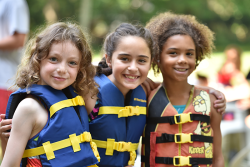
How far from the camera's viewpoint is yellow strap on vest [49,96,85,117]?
2.14 meters

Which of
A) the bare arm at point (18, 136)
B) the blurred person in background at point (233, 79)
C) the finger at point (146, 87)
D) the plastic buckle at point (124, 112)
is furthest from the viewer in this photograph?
the blurred person in background at point (233, 79)

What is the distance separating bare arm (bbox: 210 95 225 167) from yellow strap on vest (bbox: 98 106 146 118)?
0.73 m

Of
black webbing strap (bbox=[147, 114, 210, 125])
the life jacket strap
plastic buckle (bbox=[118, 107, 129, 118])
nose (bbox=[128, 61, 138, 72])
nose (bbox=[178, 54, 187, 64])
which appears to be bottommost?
the life jacket strap

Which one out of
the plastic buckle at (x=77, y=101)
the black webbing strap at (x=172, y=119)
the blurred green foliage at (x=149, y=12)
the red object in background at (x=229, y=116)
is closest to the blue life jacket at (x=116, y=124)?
the black webbing strap at (x=172, y=119)

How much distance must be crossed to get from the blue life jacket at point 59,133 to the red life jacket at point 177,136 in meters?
0.69

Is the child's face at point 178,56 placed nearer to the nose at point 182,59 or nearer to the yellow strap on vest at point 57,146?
the nose at point 182,59

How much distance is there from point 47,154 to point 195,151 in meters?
1.37

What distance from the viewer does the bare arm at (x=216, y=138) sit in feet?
9.29

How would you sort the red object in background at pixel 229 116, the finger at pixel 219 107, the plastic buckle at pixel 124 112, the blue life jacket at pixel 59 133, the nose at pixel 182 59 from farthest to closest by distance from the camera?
the red object in background at pixel 229 116
the finger at pixel 219 107
the nose at pixel 182 59
the plastic buckle at pixel 124 112
the blue life jacket at pixel 59 133

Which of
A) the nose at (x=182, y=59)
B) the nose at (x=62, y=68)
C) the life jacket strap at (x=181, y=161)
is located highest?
the nose at (x=182, y=59)

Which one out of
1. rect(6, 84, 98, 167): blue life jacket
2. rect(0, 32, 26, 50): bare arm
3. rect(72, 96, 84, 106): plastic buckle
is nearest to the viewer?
rect(6, 84, 98, 167): blue life jacket

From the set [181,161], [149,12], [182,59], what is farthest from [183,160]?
[149,12]

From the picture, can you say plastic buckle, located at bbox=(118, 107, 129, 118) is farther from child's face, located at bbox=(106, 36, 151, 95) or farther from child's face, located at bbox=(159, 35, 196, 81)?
child's face, located at bbox=(159, 35, 196, 81)

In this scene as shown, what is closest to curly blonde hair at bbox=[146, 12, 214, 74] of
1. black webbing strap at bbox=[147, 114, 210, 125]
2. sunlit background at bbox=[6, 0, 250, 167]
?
black webbing strap at bbox=[147, 114, 210, 125]
